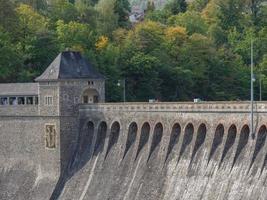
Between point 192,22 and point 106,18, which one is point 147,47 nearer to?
point 192,22

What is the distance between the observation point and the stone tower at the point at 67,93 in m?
81.5

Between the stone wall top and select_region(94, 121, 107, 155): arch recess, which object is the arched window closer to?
the stone wall top

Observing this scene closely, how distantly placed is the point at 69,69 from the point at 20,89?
19.1ft

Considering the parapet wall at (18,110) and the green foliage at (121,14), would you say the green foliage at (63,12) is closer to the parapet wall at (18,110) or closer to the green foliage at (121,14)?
the green foliage at (121,14)

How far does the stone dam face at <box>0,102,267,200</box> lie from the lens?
6638 centimetres

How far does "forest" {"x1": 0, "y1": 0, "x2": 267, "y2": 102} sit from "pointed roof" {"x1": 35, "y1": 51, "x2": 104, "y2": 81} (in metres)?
21.6

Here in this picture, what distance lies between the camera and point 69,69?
82.6 metres

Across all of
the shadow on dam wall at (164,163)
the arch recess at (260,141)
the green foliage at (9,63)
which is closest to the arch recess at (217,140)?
the shadow on dam wall at (164,163)

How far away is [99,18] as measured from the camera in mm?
138375

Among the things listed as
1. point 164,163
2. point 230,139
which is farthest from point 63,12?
point 230,139

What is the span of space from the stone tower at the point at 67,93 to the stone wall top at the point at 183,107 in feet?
3.75

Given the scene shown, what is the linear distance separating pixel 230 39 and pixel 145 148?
6371cm

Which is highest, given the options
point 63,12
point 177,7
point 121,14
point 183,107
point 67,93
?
point 177,7

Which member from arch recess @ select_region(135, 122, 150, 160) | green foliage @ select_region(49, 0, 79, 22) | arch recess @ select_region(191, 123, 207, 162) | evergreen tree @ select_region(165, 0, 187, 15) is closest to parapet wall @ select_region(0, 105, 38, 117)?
arch recess @ select_region(135, 122, 150, 160)
